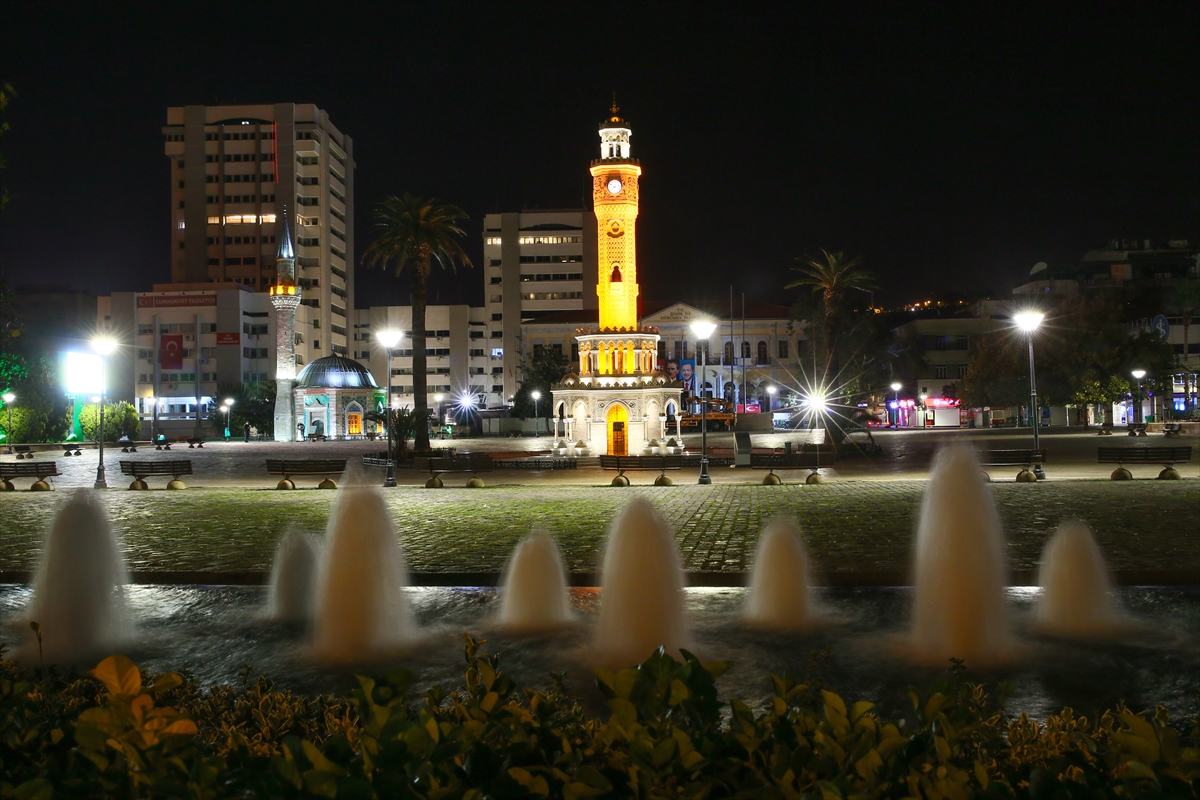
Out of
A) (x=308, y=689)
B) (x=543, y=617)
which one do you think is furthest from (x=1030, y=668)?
(x=308, y=689)

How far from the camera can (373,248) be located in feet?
146

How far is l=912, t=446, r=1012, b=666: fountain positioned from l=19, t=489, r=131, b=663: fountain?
25.4 ft

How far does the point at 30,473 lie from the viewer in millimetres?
27703

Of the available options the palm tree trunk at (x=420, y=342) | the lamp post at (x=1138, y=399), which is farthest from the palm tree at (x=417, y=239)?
the lamp post at (x=1138, y=399)

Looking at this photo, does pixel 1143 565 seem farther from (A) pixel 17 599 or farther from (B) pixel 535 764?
(A) pixel 17 599

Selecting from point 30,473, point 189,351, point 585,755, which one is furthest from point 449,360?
point 585,755

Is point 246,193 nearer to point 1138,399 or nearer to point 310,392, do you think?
point 310,392

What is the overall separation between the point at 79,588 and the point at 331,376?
75.7 metres

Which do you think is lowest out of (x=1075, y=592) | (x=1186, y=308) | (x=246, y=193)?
(x=1075, y=592)

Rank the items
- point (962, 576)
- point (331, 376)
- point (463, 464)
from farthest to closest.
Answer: point (331, 376) → point (463, 464) → point (962, 576)

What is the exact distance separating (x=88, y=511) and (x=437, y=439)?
6980 centimetres

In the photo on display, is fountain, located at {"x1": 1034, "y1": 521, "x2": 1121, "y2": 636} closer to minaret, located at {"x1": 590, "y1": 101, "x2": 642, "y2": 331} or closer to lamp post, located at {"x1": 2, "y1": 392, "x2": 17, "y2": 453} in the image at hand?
minaret, located at {"x1": 590, "y1": 101, "x2": 642, "y2": 331}

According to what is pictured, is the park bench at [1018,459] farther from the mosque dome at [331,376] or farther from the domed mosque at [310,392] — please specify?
the mosque dome at [331,376]

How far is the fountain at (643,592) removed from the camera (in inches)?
313
